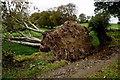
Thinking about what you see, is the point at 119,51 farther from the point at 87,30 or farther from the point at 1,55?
the point at 1,55

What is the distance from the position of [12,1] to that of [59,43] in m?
4.82

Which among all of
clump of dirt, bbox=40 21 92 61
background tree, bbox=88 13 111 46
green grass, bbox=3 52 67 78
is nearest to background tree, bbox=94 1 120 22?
background tree, bbox=88 13 111 46

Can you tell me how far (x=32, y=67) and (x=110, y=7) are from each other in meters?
14.5

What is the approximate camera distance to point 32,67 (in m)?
8.37

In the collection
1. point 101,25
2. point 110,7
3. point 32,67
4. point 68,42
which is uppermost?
point 110,7

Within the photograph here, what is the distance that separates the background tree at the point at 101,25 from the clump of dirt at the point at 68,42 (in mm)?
958

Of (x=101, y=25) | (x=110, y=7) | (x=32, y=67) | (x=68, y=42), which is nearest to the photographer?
(x=32, y=67)

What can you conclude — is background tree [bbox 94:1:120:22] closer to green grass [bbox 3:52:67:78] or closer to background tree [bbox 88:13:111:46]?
background tree [bbox 88:13:111:46]

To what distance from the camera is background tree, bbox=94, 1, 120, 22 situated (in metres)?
18.3

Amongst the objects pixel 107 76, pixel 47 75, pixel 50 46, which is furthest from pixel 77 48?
pixel 107 76

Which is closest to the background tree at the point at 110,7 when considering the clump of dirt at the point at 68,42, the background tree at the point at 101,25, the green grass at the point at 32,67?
the background tree at the point at 101,25

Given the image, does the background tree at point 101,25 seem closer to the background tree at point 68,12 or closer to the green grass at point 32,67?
the green grass at point 32,67

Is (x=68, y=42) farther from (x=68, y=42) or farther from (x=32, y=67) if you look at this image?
(x=32, y=67)

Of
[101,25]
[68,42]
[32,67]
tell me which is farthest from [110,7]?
[32,67]
